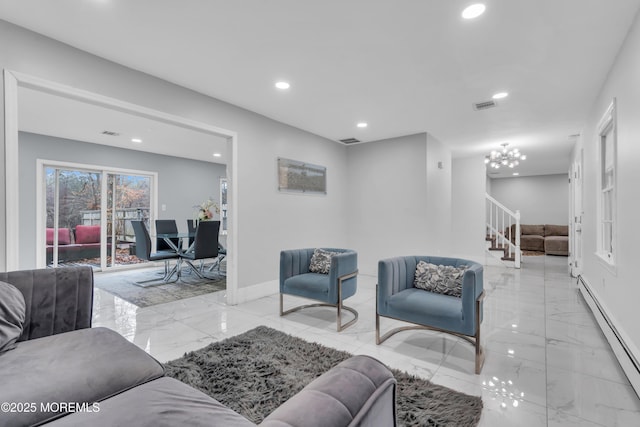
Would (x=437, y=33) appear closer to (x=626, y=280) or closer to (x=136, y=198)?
(x=626, y=280)

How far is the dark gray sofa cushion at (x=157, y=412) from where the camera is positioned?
0.99 metres

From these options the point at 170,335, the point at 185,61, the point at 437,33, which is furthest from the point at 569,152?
the point at 170,335

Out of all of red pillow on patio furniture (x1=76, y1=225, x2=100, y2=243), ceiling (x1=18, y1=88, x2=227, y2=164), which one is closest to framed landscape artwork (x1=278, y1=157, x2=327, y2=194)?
ceiling (x1=18, y1=88, x2=227, y2=164)

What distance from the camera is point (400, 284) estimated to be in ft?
9.20

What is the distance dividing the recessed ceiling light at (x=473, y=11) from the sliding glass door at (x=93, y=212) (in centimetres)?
654

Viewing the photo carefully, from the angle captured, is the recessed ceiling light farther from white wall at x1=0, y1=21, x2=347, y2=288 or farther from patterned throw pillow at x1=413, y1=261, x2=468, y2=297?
white wall at x1=0, y1=21, x2=347, y2=288

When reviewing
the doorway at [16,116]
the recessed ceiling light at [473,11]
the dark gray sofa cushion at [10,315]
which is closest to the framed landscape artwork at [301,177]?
the doorway at [16,116]

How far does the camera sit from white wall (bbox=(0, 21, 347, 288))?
7.89 ft

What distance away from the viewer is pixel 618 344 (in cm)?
240

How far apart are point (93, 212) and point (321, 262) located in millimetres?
5232

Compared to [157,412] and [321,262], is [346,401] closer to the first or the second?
[157,412]

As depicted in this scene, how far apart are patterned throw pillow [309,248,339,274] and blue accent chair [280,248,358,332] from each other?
0.19 ft

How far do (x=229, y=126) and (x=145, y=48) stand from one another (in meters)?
1.32

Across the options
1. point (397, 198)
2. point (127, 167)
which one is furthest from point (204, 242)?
point (397, 198)
